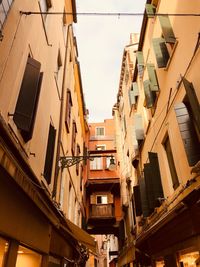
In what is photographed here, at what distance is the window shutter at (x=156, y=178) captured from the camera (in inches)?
336

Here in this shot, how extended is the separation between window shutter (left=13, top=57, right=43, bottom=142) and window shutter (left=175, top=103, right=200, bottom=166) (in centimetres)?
345

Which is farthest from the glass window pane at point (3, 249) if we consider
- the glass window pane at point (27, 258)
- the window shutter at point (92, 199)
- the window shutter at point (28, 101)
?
the window shutter at point (92, 199)

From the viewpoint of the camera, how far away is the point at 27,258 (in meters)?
5.59

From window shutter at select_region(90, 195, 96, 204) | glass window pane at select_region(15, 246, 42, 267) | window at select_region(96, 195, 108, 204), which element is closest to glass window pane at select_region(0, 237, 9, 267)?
glass window pane at select_region(15, 246, 42, 267)

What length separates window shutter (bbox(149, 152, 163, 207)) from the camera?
28.0ft

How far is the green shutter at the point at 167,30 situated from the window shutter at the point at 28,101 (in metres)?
4.16

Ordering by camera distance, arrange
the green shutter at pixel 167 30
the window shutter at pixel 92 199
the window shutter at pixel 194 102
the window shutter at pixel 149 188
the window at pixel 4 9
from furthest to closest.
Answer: the window shutter at pixel 92 199 → the window shutter at pixel 149 188 → the green shutter at pixel 167 30 → the window shutter at pixel 194 102 → the window at pixel 4 9

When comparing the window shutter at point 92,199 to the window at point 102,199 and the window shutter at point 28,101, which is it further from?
the window shutter at point 28,101

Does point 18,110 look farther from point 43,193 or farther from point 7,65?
point 43,193

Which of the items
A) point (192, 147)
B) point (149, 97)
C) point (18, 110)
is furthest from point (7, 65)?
point (149, 97)

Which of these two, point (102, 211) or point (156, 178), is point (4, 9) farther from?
point (102, 211)

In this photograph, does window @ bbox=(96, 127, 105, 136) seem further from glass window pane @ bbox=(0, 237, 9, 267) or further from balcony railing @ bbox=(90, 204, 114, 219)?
glass window pane @ bbox=(0, 237, 9, 267)

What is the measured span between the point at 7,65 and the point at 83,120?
15507mm

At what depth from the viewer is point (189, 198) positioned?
516cm
